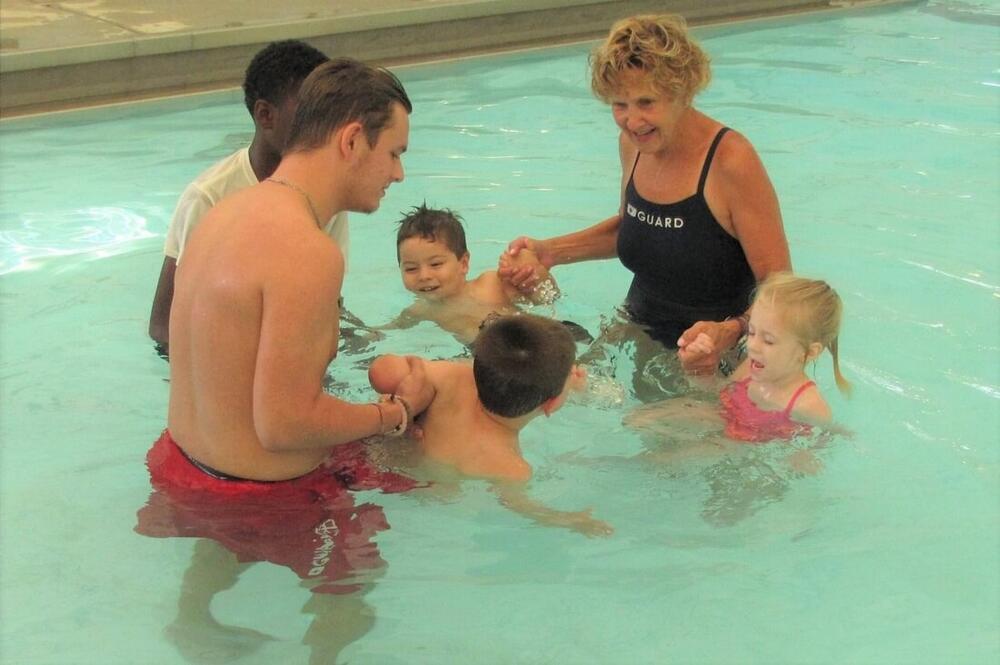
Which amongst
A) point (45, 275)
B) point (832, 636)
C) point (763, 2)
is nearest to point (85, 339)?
point (45, 275)

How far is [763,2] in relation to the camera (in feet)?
35.2

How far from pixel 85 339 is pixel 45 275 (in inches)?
30.7

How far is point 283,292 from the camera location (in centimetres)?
265

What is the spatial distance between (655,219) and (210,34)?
5.01 meters

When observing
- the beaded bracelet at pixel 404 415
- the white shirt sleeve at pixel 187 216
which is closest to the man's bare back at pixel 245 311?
the beaded bracelet at pixel 404 415

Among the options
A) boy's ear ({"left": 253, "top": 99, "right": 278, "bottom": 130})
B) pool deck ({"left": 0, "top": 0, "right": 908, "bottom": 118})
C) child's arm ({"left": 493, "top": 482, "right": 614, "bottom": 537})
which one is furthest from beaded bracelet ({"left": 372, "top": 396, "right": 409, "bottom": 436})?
pool deck ({"left": 0, "top": 0, "right": 908, "bottom": 118})

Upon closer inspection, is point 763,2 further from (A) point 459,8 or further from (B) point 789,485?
(B) point 789,485

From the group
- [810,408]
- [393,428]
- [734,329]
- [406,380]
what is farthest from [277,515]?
[810,408]

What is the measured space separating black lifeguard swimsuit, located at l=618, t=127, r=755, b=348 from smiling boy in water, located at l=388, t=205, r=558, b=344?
1.49ft

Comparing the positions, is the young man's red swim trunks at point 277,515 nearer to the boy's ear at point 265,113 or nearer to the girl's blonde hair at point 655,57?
the boy's ear at point 265,113

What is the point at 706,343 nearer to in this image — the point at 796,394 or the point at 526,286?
the point at 796,394

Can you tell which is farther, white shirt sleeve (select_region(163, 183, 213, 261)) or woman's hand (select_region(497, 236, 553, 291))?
woman's hand (select_region(497, 236, 553, 291))

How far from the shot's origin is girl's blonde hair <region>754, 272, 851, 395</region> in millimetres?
3584

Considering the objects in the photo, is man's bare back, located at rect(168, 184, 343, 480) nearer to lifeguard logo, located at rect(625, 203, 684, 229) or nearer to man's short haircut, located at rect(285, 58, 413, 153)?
man's short haircut, located at rect(285, 58, 413, 153)
